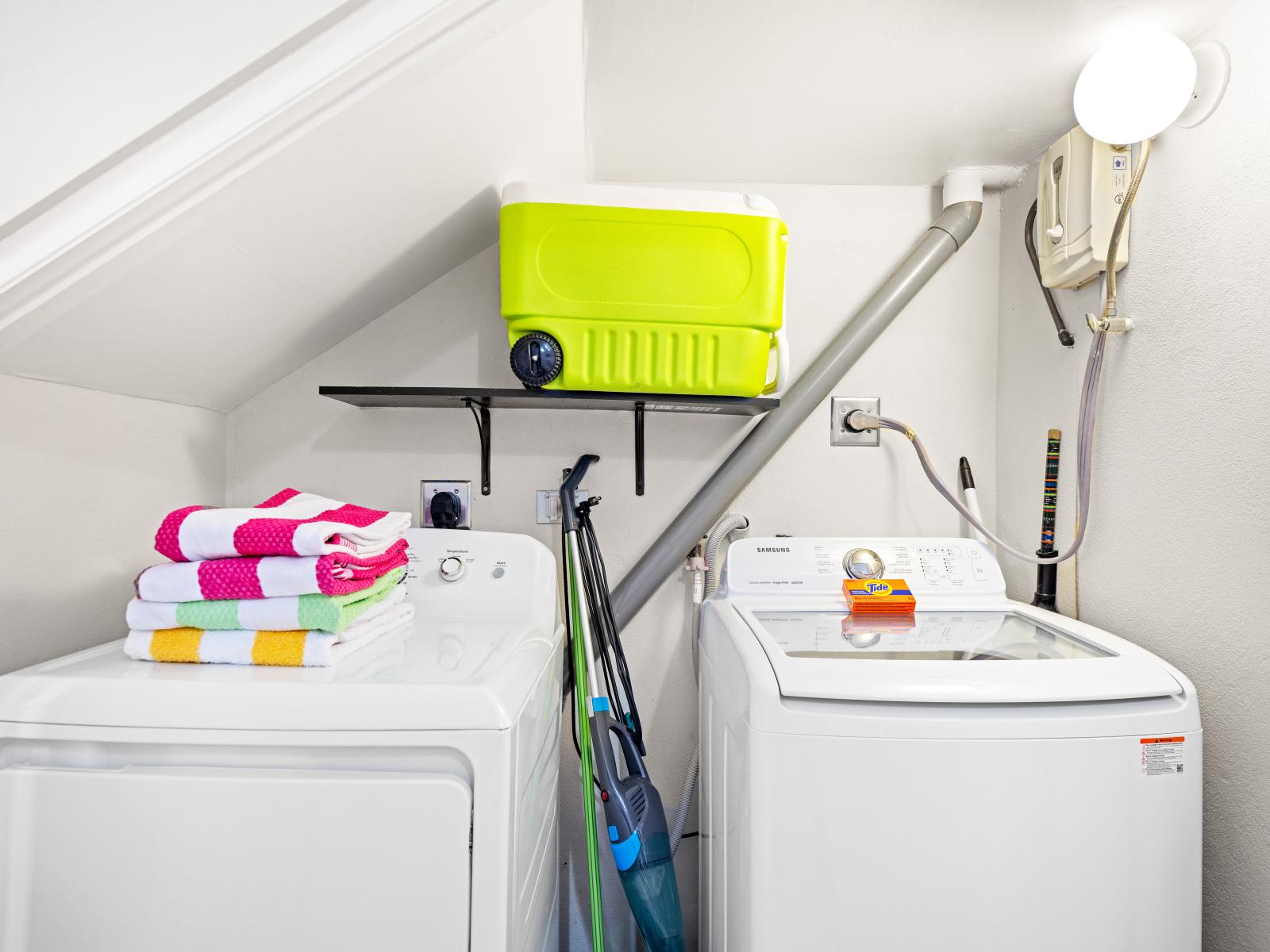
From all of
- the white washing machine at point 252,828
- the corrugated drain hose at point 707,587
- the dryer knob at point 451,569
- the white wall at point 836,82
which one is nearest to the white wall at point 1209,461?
the white wall at point 836,82

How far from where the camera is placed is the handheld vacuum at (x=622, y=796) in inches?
50.5

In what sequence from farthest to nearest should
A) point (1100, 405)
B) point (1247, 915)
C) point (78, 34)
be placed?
1. point (1100, 405)
2. point (1247, 915)
3. point (78, 34)

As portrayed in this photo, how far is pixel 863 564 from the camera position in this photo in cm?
162

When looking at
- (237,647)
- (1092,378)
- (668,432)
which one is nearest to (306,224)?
(237,647)

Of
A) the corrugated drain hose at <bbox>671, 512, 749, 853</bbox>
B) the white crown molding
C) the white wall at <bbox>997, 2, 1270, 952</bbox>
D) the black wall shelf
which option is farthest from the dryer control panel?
the white crown molding

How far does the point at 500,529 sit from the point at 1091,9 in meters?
1.66

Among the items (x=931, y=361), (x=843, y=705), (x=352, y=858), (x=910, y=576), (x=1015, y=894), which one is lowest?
(x=1015, y=894)

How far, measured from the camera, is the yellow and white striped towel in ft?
3.31

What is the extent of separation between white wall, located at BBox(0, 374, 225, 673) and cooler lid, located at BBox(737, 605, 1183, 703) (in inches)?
49.5

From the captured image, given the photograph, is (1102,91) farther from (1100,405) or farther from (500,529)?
(500,529)

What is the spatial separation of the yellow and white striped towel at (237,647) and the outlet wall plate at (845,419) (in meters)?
1.36

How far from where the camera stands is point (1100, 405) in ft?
4.82

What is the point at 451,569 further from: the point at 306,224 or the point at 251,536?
the point at 306,224

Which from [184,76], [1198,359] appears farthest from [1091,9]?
[184,76]
